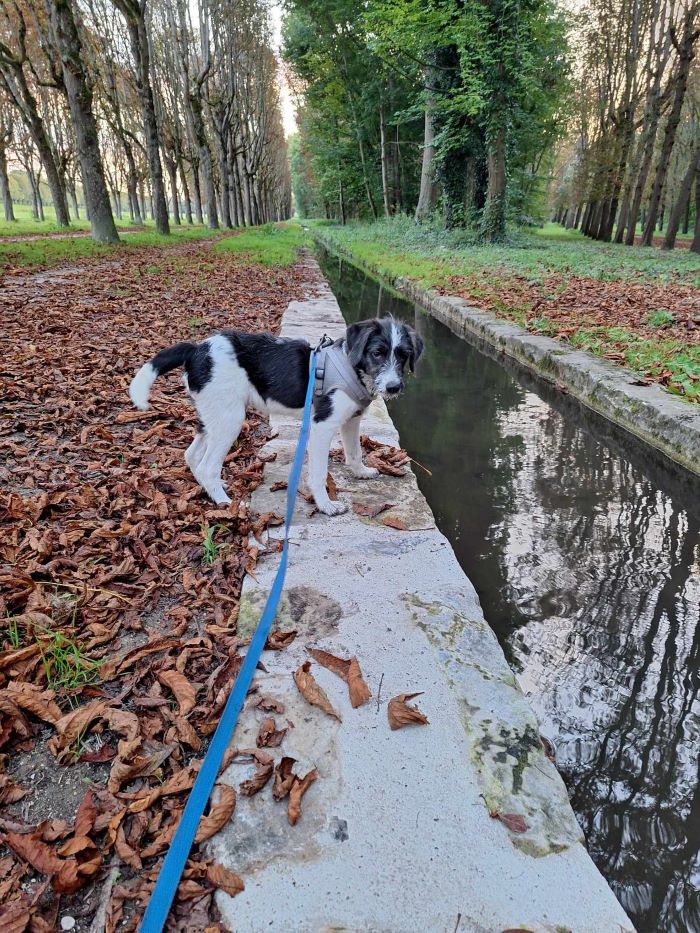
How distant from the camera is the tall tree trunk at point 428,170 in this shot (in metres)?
24.7

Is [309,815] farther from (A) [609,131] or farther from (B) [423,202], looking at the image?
(A) [609,131]

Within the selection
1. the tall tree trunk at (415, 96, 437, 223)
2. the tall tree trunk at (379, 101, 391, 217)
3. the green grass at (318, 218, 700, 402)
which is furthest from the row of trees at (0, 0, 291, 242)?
the tall tree trunk at (415, 96, 437, 223)

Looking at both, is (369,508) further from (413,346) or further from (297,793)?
(297,793)

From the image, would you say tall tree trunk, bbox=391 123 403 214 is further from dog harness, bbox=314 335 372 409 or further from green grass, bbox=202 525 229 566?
green grass, bbox=202 525 229 566

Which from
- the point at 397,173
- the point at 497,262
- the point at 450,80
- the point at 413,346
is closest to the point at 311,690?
the point at 413,346

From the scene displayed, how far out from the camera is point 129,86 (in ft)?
119

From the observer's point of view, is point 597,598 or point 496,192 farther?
point 496,192

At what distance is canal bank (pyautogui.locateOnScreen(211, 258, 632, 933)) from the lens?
1.55 m

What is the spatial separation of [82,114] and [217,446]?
2005 centimetres

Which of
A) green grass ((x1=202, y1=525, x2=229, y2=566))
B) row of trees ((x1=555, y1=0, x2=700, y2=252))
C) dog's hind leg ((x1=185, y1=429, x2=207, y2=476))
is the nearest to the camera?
green grass ((x1=202, y1=525, x2=229, y2=566))

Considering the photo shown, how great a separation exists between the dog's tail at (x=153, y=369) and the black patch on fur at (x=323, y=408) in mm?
948

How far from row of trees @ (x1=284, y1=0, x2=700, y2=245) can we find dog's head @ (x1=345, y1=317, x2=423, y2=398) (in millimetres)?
19284

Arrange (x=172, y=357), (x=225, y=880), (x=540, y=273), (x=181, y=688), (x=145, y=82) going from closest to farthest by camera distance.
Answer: (x=225, y=880) < (x=181, y=688) < (x=172, y=357) < (x=540, y=273) < (x=145, y=82)

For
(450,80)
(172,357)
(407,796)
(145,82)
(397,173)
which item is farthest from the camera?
(397,173)
